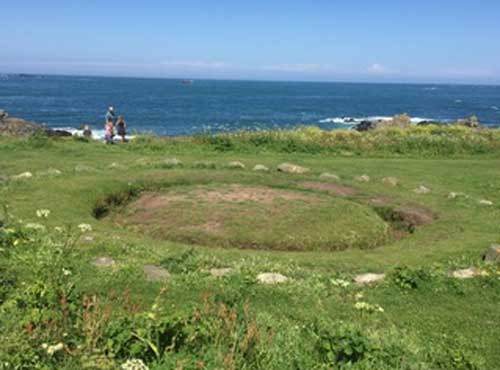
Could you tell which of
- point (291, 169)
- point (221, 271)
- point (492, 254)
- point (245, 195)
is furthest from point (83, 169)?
point (492, 254)

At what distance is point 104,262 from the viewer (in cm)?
1028

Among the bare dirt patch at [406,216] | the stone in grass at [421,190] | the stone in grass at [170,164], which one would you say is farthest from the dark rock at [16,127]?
the bare dirt patch at [406,216]

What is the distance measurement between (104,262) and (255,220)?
4.38 meters

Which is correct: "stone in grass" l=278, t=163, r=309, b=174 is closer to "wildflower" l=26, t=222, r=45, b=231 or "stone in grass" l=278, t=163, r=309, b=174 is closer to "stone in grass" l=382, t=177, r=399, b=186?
"stone in grass" l=382, t=177, r=399, b=186

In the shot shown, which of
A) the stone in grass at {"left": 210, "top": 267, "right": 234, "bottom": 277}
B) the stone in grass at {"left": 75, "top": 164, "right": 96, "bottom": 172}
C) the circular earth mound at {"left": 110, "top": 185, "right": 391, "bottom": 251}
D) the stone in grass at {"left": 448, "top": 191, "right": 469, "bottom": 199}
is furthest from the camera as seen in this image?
the stone in grass at {"left": 75, "top": 164, "right": 96, "bottom": 172}

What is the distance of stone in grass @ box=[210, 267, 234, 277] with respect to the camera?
9867 mm

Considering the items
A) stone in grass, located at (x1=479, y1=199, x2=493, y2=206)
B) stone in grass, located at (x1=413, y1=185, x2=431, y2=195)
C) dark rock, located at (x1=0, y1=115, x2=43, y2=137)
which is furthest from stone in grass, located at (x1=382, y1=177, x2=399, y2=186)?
dark rock, located at (x1=0, y1=115, x2=43, y2=137)

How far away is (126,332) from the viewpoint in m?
5.68

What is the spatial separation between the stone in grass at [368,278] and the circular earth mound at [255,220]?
8.76 feet

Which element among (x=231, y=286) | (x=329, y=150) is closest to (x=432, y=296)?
(x=231, y=286)

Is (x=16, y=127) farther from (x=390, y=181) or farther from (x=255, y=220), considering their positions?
(x=255, y=220)

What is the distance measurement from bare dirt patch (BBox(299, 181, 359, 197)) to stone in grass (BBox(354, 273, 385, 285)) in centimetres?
646

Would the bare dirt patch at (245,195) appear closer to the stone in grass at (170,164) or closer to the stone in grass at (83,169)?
the stone in grass at (170,164)

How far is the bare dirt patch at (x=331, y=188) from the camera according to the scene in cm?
1684
